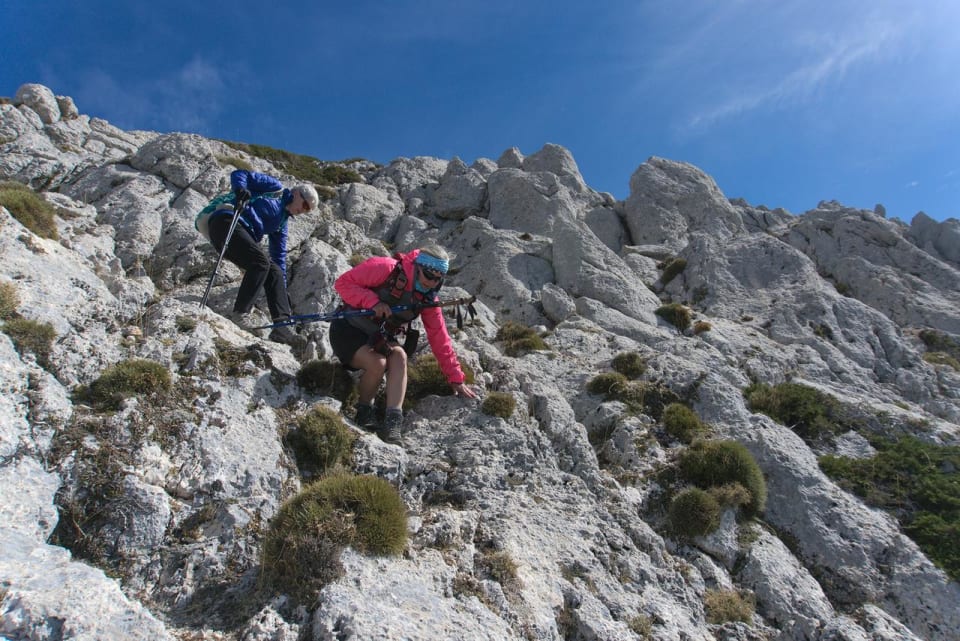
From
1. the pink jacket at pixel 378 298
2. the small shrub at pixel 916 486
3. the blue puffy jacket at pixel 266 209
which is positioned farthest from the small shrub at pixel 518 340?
the small shrub at pixel 916 486

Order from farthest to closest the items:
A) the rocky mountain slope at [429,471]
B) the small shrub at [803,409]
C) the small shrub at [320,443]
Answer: the small shrub at [803,409] → the small shrub at [320,443] → the rocky mountain slope at [429,471]

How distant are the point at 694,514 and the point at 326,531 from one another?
6959 mm

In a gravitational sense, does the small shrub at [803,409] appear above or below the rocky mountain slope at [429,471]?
above

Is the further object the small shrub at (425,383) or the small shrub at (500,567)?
the small shrub at (425,383)

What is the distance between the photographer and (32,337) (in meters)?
6.86

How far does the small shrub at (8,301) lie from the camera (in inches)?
274

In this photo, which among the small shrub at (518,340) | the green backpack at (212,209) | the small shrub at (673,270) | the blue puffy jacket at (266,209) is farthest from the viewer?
the small shrub at (673,270)

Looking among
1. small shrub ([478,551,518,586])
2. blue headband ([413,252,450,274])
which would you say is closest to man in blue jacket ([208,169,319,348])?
blue headband ([413,252,450,274])

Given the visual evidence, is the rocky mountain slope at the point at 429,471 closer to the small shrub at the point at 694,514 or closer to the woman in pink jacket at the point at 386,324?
the small shrub at the point at 694,514

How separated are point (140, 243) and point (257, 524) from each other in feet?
44.1

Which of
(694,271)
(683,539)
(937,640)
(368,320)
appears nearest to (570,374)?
(683,539)

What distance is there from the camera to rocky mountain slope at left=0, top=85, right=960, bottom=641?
214 inches

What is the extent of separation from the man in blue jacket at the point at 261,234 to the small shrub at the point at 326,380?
1.83m

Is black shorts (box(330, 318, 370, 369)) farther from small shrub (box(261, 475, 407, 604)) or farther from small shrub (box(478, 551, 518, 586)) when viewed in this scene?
small shrub (box(478, 551, 518, 586))
